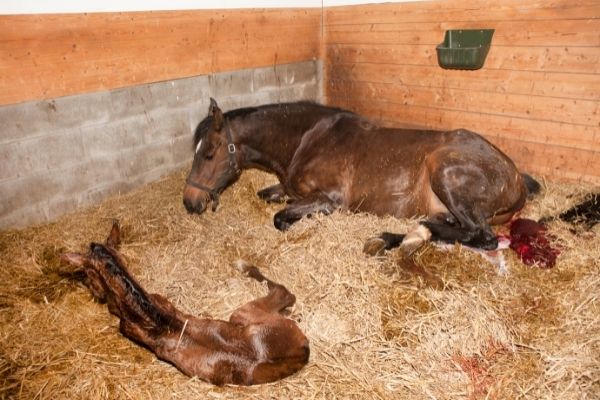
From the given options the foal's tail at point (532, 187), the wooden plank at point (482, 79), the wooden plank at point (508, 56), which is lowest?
the foal's tail at point (532, 187)

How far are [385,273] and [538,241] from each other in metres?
1.47

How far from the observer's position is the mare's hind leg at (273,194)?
4.74m

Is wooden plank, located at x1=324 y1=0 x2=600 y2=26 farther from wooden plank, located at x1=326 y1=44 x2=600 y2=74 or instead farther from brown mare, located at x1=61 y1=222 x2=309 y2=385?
brown mare, located at x1=61 y1=222 x2=309 y2=385

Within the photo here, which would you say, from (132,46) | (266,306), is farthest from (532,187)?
(132,46)

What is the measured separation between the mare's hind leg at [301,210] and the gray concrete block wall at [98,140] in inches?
77.1

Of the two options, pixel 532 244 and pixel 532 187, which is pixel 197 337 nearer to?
pixel 532 244

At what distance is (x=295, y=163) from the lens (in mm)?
4418

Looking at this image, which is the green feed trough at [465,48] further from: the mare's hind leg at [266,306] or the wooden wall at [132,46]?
the mare's hind leg at [266,306]

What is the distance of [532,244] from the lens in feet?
11.5

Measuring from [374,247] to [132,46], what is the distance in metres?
3.43

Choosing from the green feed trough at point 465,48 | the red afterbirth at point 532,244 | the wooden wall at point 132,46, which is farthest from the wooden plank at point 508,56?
the red afterbirth at point 532,244

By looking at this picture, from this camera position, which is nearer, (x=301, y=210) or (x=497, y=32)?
(x=301, y=210)

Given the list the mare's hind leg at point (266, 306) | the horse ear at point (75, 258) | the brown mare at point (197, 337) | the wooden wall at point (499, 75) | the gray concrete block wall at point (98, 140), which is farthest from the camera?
the wooden wall at point (499, 75)

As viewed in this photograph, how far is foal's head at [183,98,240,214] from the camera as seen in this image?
162 inches
